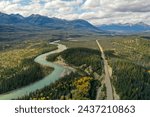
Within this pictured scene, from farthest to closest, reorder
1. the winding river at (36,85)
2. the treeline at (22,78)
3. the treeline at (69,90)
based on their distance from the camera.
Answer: the treeline at (22,78) → the winding river at (36,85) → the treeline at (69,90)

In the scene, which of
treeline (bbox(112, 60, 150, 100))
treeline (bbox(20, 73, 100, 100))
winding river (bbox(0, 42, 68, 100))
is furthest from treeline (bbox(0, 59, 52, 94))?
treeline (bbox(112, 60, 150, 100))

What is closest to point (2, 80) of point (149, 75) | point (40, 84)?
point (40, 84)

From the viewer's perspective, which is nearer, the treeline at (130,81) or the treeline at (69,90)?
the treeline at (69,90)

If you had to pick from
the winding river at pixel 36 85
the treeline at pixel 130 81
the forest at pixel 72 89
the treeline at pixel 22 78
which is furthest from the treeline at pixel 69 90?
the treeline at pixel 22 78

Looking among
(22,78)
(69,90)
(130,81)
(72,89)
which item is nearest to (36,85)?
(22,78)

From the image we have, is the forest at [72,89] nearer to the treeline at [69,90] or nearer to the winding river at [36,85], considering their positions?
the treeline at [69,90]

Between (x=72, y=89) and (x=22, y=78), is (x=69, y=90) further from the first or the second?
(x=22, y=78)
